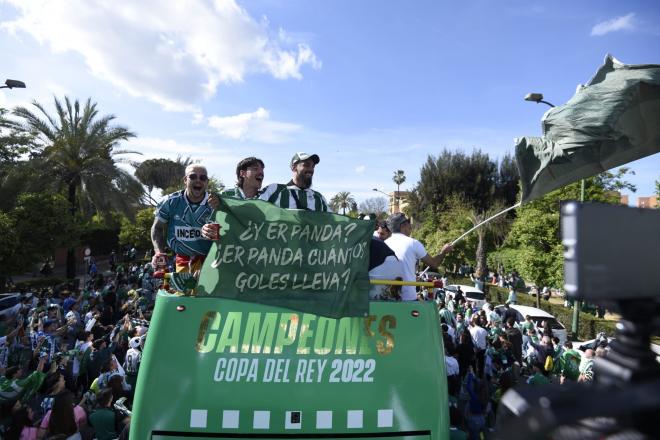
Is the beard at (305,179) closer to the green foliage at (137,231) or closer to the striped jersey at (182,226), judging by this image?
the striped jersey at (182,226)

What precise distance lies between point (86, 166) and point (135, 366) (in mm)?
20553

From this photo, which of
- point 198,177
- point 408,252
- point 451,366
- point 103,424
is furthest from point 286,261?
point 451,366

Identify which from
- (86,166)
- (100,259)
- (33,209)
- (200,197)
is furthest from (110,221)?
(200,197)

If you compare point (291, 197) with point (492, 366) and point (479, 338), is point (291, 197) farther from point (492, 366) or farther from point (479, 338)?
point (479, 338)

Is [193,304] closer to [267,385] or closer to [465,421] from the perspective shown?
[267,385]

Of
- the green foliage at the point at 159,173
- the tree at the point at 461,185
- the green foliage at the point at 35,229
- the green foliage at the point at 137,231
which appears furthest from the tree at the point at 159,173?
the green foliage at the point at 35,229

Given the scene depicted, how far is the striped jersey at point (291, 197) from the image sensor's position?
4.28 metres

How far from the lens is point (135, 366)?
25.3ft

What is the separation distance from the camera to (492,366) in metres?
9.76

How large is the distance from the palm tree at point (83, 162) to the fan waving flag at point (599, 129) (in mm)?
24839

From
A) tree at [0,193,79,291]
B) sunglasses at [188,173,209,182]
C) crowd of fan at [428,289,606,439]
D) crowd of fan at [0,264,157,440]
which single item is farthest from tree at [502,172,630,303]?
tree at [0,193,79,291]

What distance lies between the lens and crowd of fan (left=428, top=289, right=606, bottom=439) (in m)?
6.79

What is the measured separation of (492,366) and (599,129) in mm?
6880

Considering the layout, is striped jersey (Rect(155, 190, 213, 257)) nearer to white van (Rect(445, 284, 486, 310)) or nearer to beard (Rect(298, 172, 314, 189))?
beard (Rect(298, 172, 314, 189))
